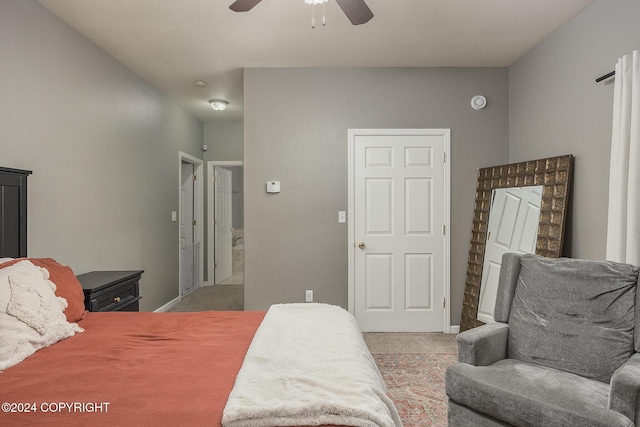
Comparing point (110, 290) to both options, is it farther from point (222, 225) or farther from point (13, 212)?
point (222, 225)

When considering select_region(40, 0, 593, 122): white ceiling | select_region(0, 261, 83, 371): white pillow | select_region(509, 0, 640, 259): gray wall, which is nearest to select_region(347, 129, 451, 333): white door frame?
select_region(40, 0, 593, 122): white ceiling

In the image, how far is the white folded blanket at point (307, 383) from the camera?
41.4 inches

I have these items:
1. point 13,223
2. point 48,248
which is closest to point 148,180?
point 48,248

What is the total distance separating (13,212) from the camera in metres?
2.37

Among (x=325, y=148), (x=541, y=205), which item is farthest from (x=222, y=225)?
(x=541, y=205)

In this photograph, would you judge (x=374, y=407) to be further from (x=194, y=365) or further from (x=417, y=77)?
(x=417, y=77)

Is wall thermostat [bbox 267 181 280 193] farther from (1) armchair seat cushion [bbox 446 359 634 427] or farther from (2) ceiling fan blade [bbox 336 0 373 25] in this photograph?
(1) armchair seat cushion [bbox 446 359 634 427]

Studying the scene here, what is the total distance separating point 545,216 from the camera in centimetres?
320

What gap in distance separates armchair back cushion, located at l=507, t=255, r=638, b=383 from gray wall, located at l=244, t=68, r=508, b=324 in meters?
1.84

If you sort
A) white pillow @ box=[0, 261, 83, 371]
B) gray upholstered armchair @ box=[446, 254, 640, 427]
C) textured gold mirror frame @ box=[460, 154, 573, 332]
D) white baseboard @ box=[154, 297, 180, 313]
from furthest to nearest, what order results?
white baseboard @ box=[154, 297, 180, 313] < textured gold mirror frame @ box=[460, 154, 573, 332] < gray upholstered armchair @ box=[446, 254, 640, 427] < white pillow @ box=[0, 261, 83, 371]

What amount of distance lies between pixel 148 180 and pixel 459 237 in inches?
138

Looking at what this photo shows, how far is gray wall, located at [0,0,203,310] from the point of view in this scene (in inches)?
101

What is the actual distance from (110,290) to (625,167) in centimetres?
345

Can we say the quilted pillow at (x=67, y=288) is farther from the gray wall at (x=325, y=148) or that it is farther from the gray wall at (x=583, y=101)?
the gray wall at (x=583, y=101)
